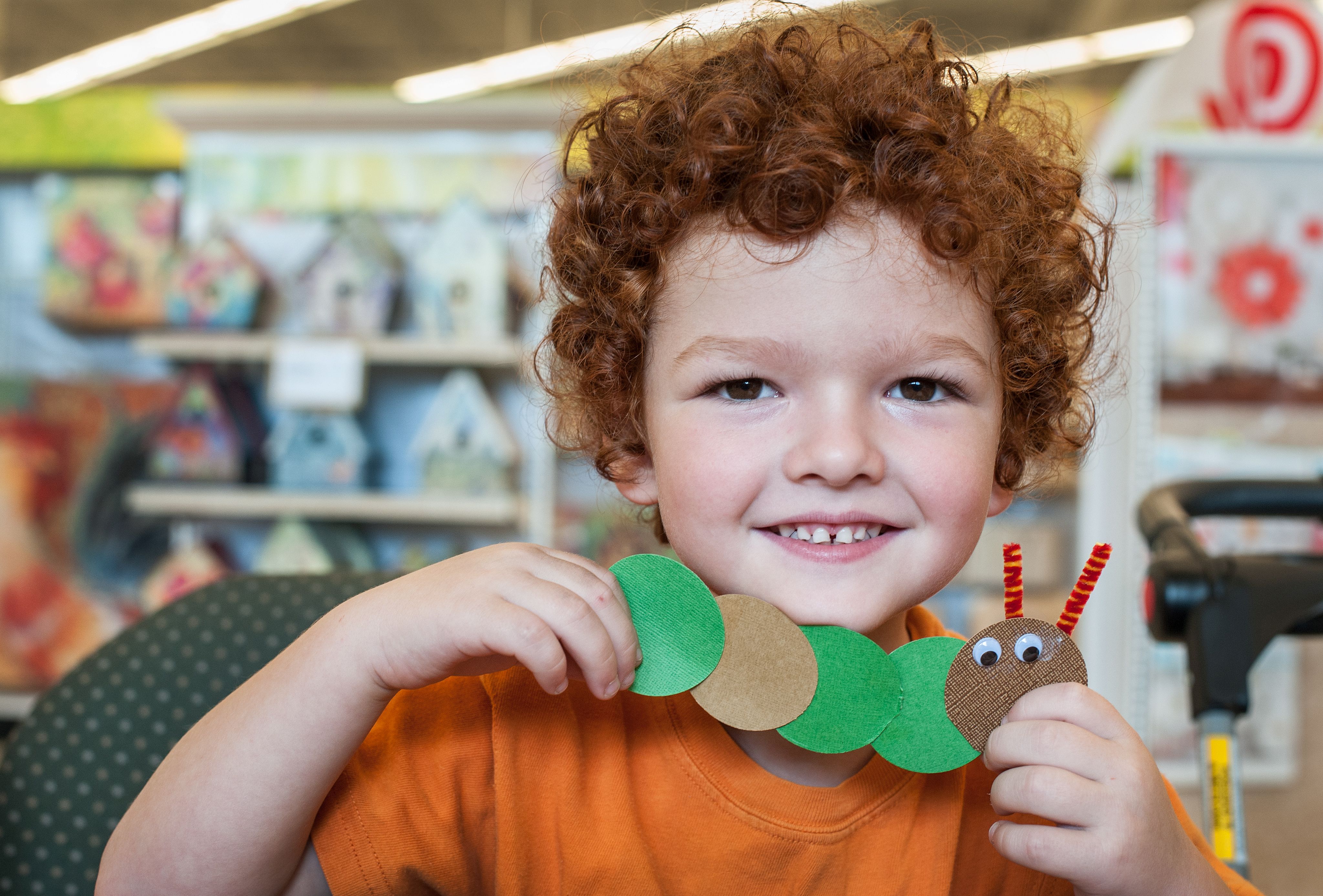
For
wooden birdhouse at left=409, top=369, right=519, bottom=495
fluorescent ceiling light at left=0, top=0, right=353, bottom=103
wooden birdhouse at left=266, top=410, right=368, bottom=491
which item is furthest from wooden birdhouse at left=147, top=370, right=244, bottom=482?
fluorescent ceiling light at left=0, top=0, right=353, bottom=103

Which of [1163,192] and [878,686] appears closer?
[878,686]

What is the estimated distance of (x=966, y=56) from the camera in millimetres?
929

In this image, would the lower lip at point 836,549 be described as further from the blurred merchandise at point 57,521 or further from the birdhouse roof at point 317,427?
the blurred merchandise at point 57,521

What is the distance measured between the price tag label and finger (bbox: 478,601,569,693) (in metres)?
1.92

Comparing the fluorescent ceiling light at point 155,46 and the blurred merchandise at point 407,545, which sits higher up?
the fluorescent ceiling light at point 155,46

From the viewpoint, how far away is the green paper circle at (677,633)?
0.67 m

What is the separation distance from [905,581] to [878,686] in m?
0.07

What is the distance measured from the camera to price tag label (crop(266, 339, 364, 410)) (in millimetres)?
2451

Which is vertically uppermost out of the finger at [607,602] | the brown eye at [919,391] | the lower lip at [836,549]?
the brown eye at [919,391]

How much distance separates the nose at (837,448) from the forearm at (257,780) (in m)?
0.31

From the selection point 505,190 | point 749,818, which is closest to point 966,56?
point 749,818

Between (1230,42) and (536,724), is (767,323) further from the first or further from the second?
(1230,42)

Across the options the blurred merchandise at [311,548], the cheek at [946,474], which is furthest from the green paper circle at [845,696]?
the blurred merchandise at [311,548]

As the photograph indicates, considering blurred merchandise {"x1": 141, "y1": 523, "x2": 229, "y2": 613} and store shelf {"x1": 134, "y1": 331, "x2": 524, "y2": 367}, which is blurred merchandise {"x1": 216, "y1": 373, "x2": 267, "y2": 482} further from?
blurred merchandise {"x1": 141, "y1": 523, "x2": 229, "y2": 613}
